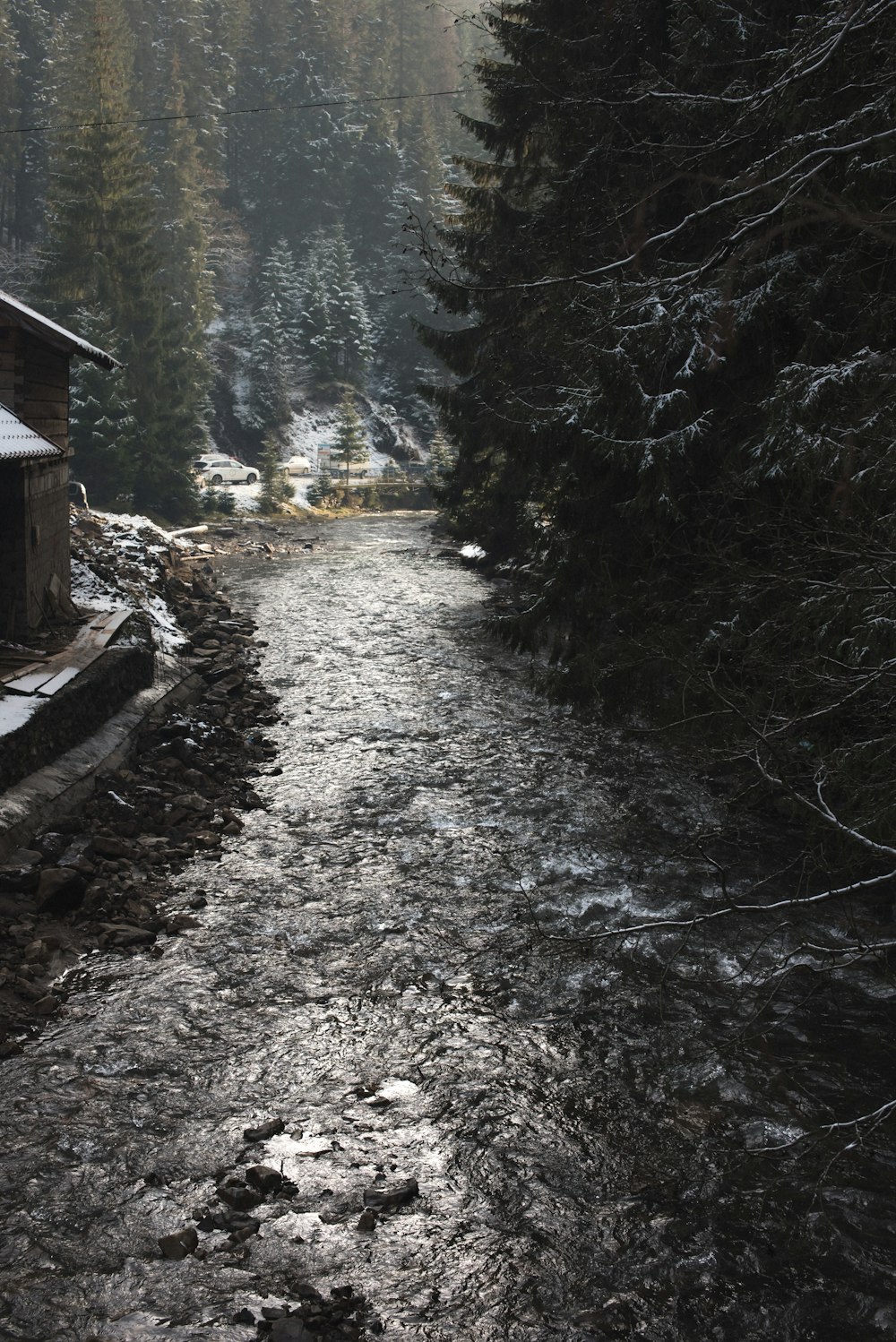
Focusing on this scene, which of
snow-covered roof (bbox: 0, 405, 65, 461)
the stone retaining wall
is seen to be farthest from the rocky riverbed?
snow-covered roof (bbox: 0, 405, 65, 461)

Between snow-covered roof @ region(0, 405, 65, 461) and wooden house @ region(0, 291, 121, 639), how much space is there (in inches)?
0.8

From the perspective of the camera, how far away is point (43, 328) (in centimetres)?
1638

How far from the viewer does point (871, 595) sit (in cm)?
700

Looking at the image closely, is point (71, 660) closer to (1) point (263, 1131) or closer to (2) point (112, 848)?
(2) point (112, 848)

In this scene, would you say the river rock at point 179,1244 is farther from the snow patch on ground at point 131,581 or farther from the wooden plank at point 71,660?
the snow patch on ground at point 131,581

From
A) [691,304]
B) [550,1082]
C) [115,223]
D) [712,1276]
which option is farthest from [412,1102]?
[115,223]

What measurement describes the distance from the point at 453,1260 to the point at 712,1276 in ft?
4.95

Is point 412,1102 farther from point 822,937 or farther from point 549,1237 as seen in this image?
point 822,937

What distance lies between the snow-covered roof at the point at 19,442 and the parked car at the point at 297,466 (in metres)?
45.2

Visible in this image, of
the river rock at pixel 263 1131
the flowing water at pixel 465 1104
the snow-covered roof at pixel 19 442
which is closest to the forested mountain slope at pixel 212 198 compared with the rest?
the snow-covered roof at pixel 19 442

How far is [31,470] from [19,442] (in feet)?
2.91

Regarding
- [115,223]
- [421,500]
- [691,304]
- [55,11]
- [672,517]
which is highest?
[55,11]

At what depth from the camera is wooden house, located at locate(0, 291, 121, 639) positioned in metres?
15.7

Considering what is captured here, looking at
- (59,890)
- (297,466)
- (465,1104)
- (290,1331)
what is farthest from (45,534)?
(297,466)
